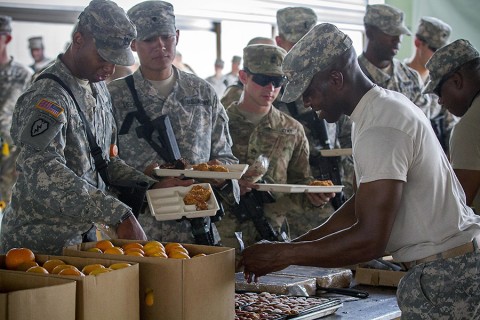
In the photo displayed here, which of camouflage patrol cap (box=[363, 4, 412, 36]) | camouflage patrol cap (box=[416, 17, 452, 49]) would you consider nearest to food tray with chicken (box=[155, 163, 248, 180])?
camouflage patrol cap (box=[363, 4, 412, 36])

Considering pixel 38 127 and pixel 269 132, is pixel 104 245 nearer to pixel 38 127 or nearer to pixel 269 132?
pixel 38 127

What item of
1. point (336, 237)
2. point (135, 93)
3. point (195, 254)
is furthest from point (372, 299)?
point (135, 93)

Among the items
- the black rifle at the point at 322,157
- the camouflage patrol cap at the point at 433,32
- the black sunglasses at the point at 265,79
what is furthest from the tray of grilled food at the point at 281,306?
the camouflage patrol cap at the point at 433,32

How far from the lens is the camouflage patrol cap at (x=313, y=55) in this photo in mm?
2449

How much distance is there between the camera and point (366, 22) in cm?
521

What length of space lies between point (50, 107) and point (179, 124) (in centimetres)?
91

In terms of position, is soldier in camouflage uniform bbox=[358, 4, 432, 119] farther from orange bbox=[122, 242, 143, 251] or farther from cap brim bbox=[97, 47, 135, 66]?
orange bbox=[122, 242, 143, 251]

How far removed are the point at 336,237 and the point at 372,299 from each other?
555mm

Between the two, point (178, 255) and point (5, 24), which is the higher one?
point (178, 255)

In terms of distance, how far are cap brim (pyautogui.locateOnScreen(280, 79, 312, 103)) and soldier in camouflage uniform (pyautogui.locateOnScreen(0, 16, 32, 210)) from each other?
4902mm

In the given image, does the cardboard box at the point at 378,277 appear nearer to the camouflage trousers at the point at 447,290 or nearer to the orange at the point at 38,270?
the camouflage trousers at the point at 447,290

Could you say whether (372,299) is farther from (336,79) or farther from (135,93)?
(135,93)

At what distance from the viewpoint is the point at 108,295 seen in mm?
1956

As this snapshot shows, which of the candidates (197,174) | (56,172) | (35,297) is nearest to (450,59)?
(197,174)
